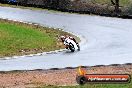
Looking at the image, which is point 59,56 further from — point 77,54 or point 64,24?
point 64,24

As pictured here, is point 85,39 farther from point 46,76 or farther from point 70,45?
point 46,76

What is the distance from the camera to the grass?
2760 cm

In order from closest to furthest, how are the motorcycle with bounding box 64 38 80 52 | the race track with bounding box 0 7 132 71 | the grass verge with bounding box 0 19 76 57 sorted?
the race track with bounding box 0 7 132 71
the motorcycle with bounding box 64 38 80 52
the grass verge with bounding box 0 19 76 57

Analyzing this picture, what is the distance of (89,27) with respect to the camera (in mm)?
36719

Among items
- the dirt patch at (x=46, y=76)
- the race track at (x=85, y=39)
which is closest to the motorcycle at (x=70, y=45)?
the race track at (x=85, y=39)

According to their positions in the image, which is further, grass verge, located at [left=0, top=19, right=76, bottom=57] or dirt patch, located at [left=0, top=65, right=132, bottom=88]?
grass verge, located at [left=0, top=19, right=76, bottom=57]

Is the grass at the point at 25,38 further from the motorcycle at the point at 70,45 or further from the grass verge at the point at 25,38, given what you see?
the motorcycle at the point at 70,45

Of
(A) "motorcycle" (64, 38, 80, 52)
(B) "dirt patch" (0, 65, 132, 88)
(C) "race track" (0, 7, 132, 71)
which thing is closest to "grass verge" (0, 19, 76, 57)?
(A) "motorcycle" (64, 38, 80, 52)

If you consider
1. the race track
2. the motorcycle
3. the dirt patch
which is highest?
the motorcycle

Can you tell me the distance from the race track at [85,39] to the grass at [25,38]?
1861mm

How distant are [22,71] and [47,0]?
33.5 m

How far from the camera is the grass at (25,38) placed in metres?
27.6

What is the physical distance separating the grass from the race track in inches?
73.3

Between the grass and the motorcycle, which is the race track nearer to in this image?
the motorcycle
